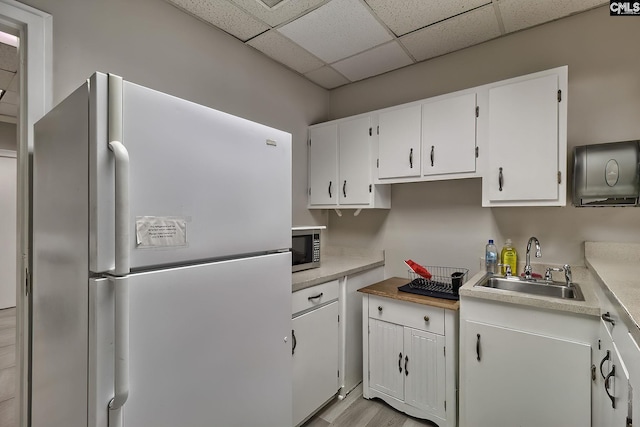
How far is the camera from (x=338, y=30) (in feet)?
6.68

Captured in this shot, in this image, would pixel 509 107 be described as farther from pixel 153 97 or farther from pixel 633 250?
pixel 153 97

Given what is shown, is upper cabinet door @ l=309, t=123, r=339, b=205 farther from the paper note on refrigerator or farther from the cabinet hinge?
the cabinet hinge

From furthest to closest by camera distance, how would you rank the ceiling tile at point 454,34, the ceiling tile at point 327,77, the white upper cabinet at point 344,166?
the ceiling tile at point 327,77
the white upper cabinet at point 344,166
the ceiling tile at point 454,34

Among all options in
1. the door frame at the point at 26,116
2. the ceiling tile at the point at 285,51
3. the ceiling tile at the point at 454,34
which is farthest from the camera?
the ceiling tile at the point at 285,51

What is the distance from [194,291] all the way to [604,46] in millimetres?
2623

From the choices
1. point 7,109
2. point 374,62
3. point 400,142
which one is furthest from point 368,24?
point 7,109

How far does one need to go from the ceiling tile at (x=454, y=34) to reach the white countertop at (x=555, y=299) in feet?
5.46

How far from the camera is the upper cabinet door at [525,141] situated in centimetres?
171

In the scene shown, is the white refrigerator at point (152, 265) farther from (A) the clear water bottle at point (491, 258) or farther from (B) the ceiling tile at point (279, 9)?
(A) the clear water bottle at point (491, 258)

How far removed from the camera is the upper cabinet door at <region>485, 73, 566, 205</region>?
67.3 inches

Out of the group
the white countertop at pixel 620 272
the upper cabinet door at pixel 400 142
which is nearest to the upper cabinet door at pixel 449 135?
the upper cabinet door at pixel 400 142

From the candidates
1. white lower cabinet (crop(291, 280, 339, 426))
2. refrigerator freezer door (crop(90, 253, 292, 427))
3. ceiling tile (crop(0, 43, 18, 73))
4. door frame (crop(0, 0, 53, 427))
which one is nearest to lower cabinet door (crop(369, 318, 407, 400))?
white lower cabinet (crop(291, 280, 339, 426))

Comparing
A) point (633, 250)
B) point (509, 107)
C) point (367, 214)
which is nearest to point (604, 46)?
point (509, 107)

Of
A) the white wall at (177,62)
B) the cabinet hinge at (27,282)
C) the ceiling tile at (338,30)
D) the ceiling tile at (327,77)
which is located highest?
the ceiling tile at (327,77)
